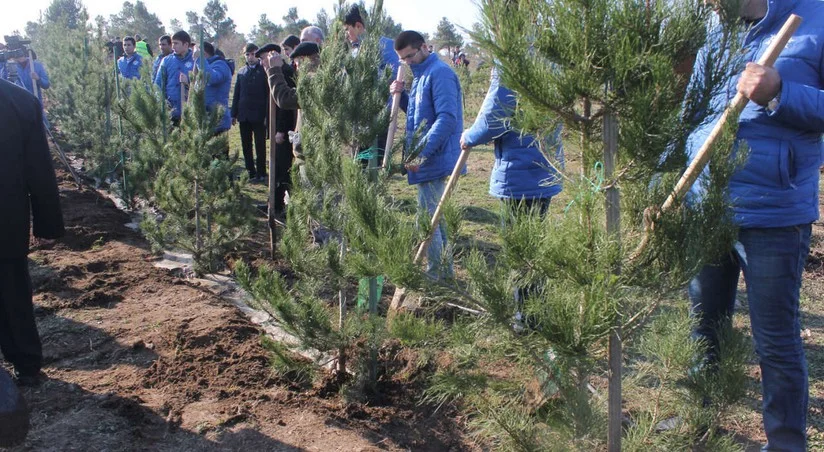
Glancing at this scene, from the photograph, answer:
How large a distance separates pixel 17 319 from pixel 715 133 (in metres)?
3.45

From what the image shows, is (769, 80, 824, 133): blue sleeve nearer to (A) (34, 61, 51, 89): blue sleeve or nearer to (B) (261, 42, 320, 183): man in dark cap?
(B) (261, 42, 320, 183): man in dark cap

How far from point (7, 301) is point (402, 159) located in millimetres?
2195

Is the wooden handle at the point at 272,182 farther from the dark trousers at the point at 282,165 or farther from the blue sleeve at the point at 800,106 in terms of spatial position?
the blue sleeve at the point at 800,106

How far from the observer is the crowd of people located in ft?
6.93

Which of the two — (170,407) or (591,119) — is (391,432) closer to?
(170,407)

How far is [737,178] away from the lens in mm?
2338

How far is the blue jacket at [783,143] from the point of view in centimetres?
218

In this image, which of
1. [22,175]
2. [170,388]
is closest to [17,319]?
[22,175]

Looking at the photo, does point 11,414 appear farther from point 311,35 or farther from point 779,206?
point 311,35

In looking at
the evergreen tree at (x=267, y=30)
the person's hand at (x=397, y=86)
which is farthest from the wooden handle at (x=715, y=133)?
the evergreen tree at (x=267, y=30)

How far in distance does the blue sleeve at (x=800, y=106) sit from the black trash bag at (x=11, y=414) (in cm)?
289

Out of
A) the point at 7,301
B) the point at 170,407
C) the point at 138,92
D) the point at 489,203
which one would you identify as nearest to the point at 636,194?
the point at 170,407

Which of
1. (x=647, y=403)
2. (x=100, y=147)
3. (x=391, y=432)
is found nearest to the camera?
(x=647, y=403)

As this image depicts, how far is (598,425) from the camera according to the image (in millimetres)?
1962
